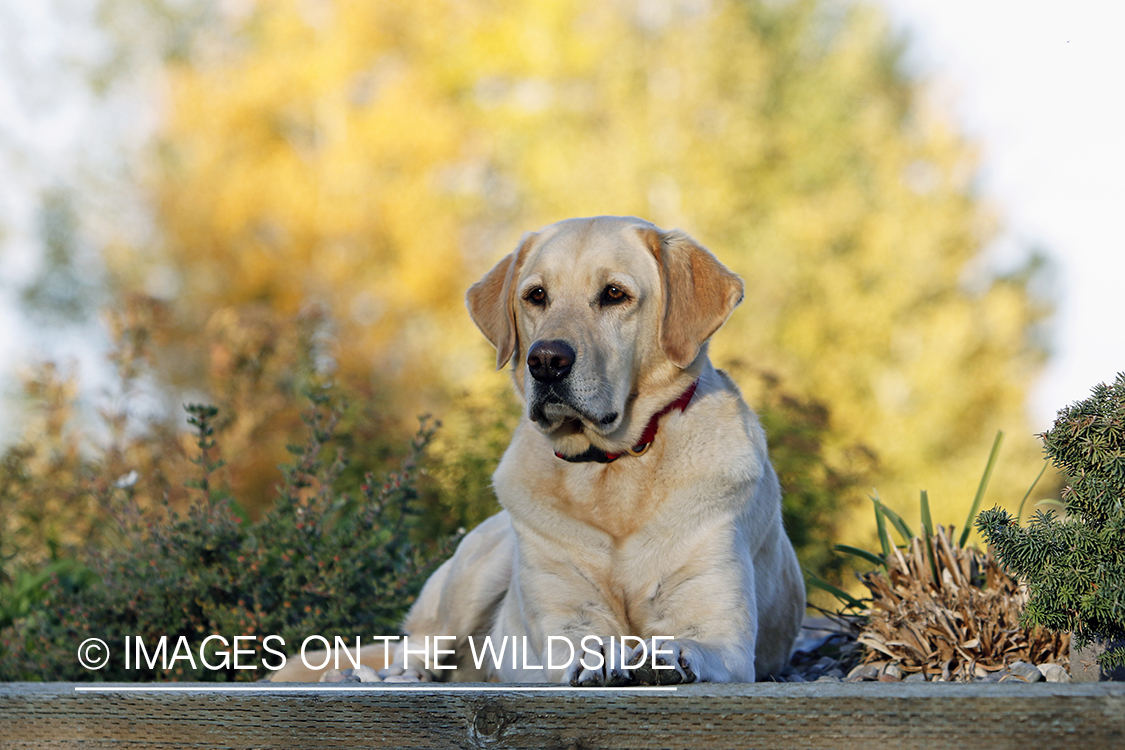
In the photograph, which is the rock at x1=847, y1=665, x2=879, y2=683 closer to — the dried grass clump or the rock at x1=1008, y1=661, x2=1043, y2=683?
the dried grass clump

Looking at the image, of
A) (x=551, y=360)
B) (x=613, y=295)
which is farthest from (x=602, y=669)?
(x=613, y=295)

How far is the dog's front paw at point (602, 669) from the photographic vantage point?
7.23 feet

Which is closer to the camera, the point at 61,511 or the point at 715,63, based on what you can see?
the point at 61,511

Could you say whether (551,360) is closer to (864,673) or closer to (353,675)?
(353,675)

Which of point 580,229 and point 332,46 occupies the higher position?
point 332,46

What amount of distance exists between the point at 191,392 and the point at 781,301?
10.3 metres

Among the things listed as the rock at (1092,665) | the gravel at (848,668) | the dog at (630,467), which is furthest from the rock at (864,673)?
the rock at (1092,665)

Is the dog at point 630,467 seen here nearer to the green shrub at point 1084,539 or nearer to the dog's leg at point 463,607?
the dog's leg at point 463,607

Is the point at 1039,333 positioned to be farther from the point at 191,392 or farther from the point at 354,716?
the point at 354,716

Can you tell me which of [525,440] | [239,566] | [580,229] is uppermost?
[580,229]

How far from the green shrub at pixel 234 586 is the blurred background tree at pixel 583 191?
9.02 metres

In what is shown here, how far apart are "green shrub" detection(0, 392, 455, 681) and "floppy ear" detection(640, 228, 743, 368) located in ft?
5.37

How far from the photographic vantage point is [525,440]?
3.20 meters

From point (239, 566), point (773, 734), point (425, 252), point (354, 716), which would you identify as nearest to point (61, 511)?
point (239, 566)
